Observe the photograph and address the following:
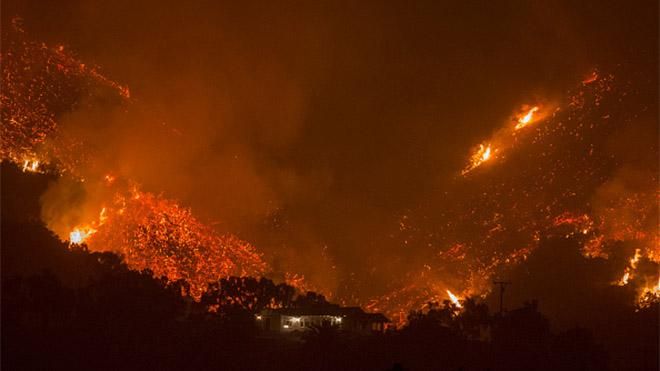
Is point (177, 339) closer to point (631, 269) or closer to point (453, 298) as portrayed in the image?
point (453, 298)

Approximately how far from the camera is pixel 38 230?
60.5m

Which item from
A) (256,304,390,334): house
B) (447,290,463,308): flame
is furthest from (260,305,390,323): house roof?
(447,290,463,308): flame

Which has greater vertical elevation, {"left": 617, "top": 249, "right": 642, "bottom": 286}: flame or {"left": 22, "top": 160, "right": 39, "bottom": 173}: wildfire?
{"left": 22, "top": 160, "right": 39, "bottom": 173}: wildfire

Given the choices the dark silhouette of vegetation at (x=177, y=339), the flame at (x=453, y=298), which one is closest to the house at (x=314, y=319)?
the dark silhouette of vegetation at (x=177, y=339)

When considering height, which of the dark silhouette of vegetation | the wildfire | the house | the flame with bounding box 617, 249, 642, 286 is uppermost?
the wildfire

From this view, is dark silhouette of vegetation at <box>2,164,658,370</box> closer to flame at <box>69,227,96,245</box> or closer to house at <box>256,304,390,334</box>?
house at <box>256,304,390,334</box>

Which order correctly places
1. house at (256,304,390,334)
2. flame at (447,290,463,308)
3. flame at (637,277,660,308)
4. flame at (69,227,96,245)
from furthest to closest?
1. flame at (447,290,463,308)
2. flame at (69,227,96,245)
3. flame at (637,277,660,308)
4. house at (256,304,390,334)

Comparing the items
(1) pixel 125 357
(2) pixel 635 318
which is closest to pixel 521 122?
(2) pixel 635 318

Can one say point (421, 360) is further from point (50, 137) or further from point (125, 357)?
point (50, 137)

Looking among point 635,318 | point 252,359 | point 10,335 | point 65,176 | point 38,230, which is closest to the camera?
point 10,335

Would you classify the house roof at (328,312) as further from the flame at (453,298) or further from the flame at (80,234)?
the flame at (80,234)

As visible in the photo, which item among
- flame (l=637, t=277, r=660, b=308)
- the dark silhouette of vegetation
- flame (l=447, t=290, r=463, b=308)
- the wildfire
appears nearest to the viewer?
the dark silhouette of vegetation

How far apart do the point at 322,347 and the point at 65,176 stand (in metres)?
47.4

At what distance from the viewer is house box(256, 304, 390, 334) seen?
68.9m
